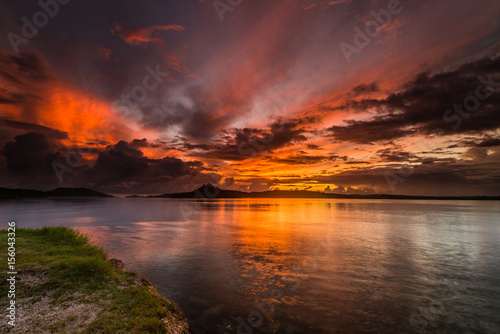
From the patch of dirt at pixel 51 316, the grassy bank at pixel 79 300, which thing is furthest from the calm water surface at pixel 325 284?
the patch of dirt at pixel 51 316

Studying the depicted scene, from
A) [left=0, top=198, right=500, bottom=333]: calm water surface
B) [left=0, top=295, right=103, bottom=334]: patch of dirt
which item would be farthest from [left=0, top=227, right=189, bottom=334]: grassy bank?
[left=0, top=198, right=500, bottom=333]: calm water surface

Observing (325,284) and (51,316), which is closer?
(51,316)

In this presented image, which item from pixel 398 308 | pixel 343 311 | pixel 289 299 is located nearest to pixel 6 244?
pixel 289 299

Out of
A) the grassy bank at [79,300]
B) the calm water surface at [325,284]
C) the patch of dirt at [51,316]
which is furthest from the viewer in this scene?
the calm water surface at [325,284]

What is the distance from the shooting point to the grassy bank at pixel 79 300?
8203 millimetres

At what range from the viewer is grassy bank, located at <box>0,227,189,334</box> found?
820 centimetres

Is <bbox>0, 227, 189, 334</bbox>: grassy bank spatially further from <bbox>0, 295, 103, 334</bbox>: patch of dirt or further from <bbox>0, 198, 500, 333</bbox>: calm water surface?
<bbox>0, 198, 500, 333</bbox>: calm water surface

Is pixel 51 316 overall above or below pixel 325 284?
above

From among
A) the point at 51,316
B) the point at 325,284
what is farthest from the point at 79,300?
the point at 325,284

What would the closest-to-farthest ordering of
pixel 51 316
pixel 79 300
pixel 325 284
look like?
pixel 51 316 → pixel 79 300 → pixel 325 284

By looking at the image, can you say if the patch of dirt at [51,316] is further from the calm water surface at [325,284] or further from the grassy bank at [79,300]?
the calm water surface at [325,284]

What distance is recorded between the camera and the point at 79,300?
9766 mm

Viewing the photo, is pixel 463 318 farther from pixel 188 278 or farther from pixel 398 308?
pixel 188 278

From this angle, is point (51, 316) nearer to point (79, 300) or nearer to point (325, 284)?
point (79, 300)
